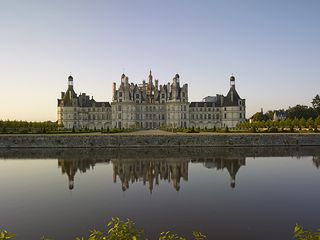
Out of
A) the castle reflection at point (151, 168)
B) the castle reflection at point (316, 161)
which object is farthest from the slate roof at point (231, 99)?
the castle reflection at point (151, 168)

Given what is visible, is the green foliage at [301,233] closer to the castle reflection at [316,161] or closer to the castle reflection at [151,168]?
the castle reflection at [151,168]

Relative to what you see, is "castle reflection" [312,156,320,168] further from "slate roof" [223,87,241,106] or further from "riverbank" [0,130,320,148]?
"slate roof" [223,87,241,106]

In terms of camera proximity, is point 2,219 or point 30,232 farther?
point 2,219

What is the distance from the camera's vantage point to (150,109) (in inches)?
2739

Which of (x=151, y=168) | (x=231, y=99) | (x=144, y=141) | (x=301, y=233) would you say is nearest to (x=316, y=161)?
(x=151, y=168)

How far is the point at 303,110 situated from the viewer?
2790 inches

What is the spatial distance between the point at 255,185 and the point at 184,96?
5558 cm

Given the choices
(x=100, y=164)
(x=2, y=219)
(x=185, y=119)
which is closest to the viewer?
(x=2, y=219)

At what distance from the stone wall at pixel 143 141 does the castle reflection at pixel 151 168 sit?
9.01m

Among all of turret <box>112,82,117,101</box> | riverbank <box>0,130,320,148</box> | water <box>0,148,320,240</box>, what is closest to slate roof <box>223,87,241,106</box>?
turret <box>112,82,117,101</box>

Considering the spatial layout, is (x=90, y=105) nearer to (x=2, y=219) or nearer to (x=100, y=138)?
(x=100, y=138)

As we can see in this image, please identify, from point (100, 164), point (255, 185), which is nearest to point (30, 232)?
point (255, 185)

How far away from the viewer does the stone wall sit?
30.9 meters

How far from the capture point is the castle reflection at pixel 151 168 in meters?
14.5
